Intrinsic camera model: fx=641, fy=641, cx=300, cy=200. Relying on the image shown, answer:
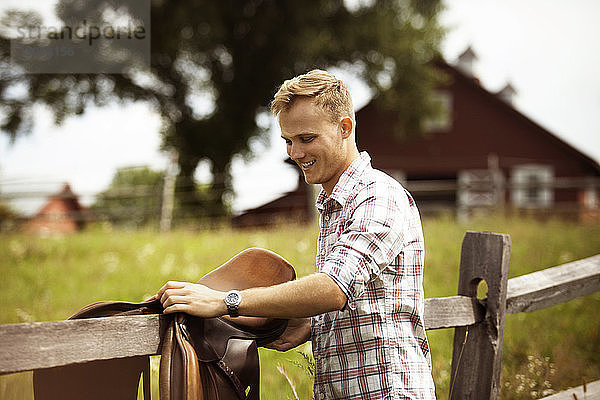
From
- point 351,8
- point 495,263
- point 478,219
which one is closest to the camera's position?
point 495,263

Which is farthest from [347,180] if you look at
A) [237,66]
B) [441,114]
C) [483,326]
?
[441,114]

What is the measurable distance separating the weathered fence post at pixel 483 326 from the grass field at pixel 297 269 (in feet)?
1.83

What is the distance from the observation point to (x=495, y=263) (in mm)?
2422

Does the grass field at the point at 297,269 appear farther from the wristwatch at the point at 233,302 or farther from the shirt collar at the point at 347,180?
the shirt collar at the point at 347,180

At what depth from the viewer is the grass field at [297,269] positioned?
12.0ft

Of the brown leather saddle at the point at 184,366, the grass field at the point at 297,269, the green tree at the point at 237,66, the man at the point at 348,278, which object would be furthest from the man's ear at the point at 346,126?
the green tree at the point at 237,66

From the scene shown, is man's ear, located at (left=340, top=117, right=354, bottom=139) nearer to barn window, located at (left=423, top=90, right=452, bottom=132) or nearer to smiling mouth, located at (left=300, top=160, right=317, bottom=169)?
smiling mouth, located at (left=300, top=160, right=317, bottom=169)

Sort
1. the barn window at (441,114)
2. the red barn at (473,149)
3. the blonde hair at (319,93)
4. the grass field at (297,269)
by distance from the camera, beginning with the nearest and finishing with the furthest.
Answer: the blonde hair at (319,93) → the grass field at (297,269) → the barn window at (441,114) → the red barn at (473,149)

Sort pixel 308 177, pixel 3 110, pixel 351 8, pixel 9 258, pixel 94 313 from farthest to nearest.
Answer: pixel 351 8 < pixel 3 110 < pixel 9 258 < pixel 308 177 < pixel 94 313

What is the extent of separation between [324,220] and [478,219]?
29.8ft

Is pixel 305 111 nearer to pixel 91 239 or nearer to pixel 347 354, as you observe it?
pixel 347 354

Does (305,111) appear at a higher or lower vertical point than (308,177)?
higher

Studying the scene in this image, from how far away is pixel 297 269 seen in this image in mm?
5949

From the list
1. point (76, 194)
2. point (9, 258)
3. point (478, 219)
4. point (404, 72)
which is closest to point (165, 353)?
point (9, 258)
